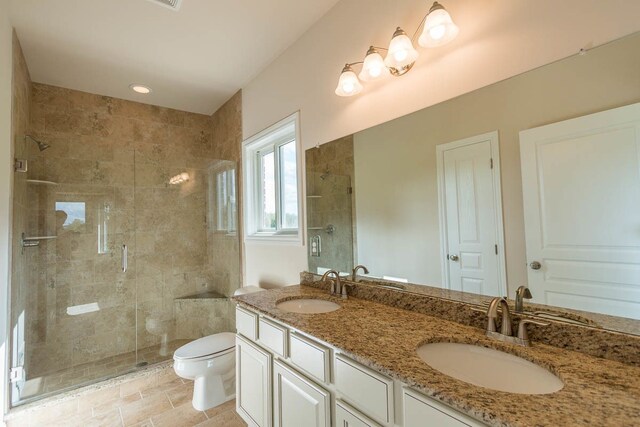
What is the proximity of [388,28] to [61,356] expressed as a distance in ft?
11.6

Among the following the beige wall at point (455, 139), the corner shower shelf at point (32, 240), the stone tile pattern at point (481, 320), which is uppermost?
the beige wall at point (455, 139)

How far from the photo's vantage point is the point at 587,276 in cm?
90

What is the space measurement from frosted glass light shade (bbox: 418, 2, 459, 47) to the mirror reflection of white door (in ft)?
1.41

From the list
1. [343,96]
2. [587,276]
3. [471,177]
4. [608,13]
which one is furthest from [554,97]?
[343,96]

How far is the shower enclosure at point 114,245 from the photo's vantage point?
2.31m

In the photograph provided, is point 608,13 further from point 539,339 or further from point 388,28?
point 539,339

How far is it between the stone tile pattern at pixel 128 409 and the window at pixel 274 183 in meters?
1.30

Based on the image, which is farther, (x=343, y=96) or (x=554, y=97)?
(x=343, y=96)

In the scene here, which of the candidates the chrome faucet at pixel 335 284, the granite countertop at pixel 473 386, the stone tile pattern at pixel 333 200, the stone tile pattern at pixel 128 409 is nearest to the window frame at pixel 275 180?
the stone tile pattern at pixel 333 200

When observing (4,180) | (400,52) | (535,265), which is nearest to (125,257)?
(4,180)

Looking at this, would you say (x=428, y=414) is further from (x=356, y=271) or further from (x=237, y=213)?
(x=237, y=213)

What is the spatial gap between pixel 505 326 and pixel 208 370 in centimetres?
186

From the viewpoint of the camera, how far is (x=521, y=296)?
3.28ft

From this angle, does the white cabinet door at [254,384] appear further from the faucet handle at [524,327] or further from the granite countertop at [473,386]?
the faucet handle at [524,327]
